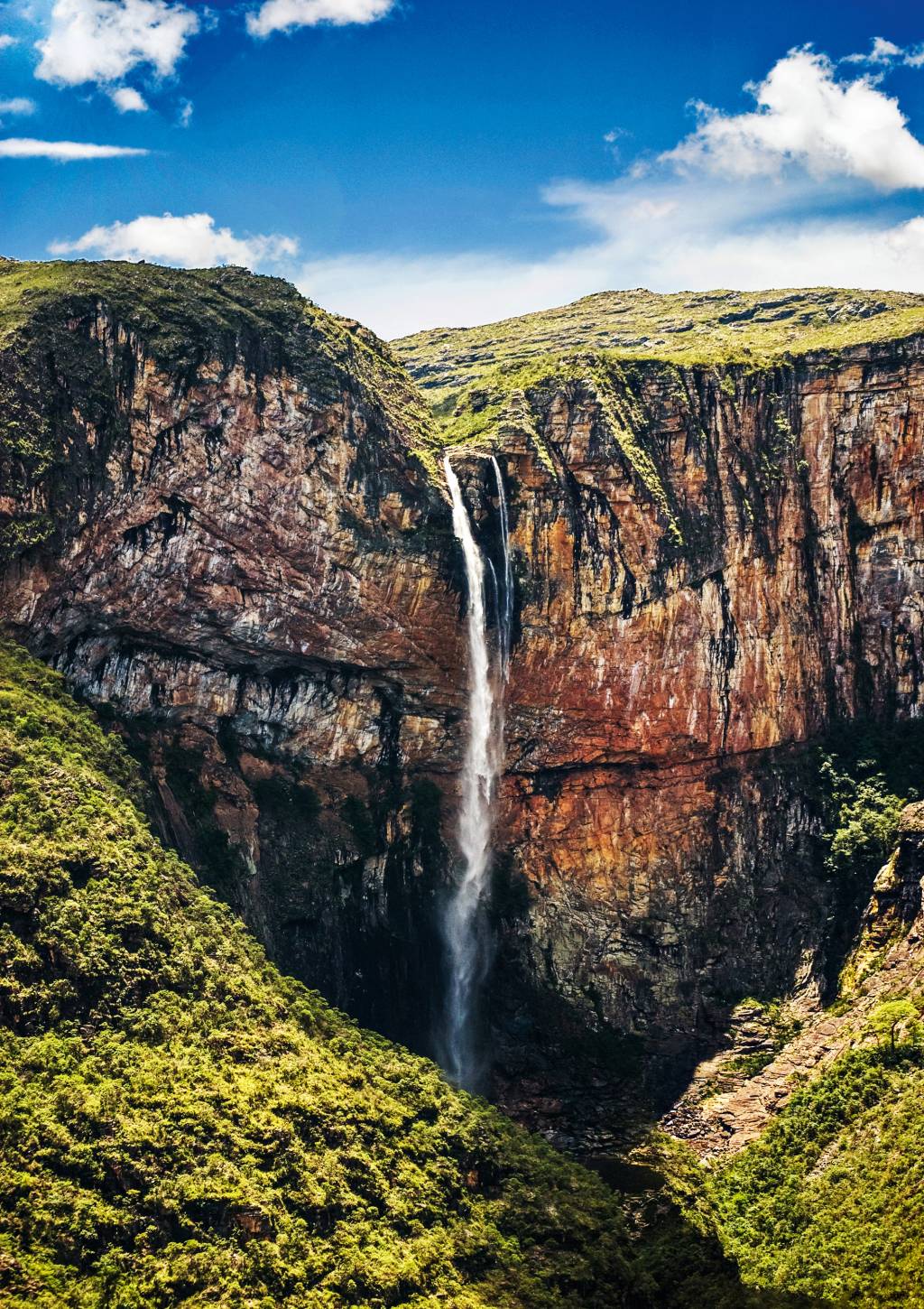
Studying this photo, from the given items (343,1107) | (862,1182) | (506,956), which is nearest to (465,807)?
Result: (506,956)

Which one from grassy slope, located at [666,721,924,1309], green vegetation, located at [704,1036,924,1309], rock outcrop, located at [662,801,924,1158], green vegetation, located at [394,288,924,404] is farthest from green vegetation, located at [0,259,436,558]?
green vegetation, located at [704,1036,924,1309]

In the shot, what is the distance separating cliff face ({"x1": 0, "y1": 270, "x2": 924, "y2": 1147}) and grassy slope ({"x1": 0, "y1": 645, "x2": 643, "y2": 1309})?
5.14 metres

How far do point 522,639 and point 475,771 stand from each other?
4663 mm

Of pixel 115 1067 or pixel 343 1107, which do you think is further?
pixel 343 1107

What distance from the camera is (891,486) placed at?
50.8 metres

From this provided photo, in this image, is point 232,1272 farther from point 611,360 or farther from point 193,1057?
point 611,360

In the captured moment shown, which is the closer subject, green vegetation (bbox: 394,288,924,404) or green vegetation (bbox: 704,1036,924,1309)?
green vegetation (bbox: 704,1036,924,1309)

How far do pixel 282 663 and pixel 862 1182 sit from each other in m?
22.7

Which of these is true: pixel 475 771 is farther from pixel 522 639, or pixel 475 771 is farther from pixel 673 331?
pixel 673 331

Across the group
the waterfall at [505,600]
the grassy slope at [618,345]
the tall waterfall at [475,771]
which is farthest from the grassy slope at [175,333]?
the tall waterfall at [475,771]

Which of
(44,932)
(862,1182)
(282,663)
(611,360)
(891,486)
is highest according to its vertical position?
(611,360)

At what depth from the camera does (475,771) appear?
50469 mm

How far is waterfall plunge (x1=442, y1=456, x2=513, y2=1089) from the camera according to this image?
49.6 metres

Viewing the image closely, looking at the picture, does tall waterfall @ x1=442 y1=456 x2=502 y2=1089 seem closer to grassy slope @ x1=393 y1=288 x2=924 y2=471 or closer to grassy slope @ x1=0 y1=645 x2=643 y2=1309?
grassy slope @ x1=393 y1=288 x2=924 y2=471
